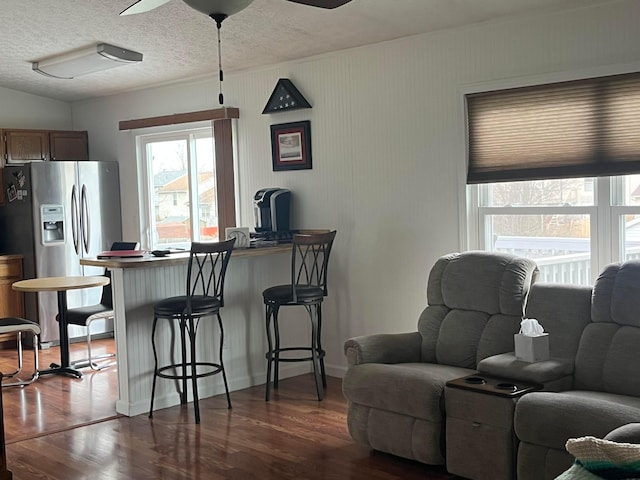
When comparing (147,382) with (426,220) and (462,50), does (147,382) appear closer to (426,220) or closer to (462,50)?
(426,220)

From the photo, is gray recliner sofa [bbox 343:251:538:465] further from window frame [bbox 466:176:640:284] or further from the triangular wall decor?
the triangular wall decor

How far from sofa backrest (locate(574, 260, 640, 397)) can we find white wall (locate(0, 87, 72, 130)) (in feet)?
20.5

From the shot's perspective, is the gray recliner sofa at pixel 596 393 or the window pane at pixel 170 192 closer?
the gray recliner sofa at pixel 596 393

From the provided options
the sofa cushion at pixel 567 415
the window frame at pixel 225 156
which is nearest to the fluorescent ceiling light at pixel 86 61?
the window frame at pixel 225 156

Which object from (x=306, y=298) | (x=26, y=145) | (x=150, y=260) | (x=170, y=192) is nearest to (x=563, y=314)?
(x=306, y=298)

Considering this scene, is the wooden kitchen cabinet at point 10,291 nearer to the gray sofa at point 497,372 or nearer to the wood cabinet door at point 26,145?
the wood cabinet door at point 26,145

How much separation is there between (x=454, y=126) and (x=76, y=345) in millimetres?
4491

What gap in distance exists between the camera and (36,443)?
444 centimetres

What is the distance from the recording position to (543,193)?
15.4ft

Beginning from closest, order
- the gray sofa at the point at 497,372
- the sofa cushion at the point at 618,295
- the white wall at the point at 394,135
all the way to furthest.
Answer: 1. the gray sofa at the point at 497,372
2. the sofa cushion at the point at 618,295
3. the white wall at the point at 394,135

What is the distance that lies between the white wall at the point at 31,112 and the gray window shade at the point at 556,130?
16.6 feet

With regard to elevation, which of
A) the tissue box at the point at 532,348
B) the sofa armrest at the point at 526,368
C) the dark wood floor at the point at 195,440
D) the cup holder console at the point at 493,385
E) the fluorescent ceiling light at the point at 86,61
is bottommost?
the dark wood floor at the point at 195,440

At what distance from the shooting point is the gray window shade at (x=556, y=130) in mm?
4191

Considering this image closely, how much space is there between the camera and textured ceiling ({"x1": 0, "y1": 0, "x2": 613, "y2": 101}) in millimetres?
4672
